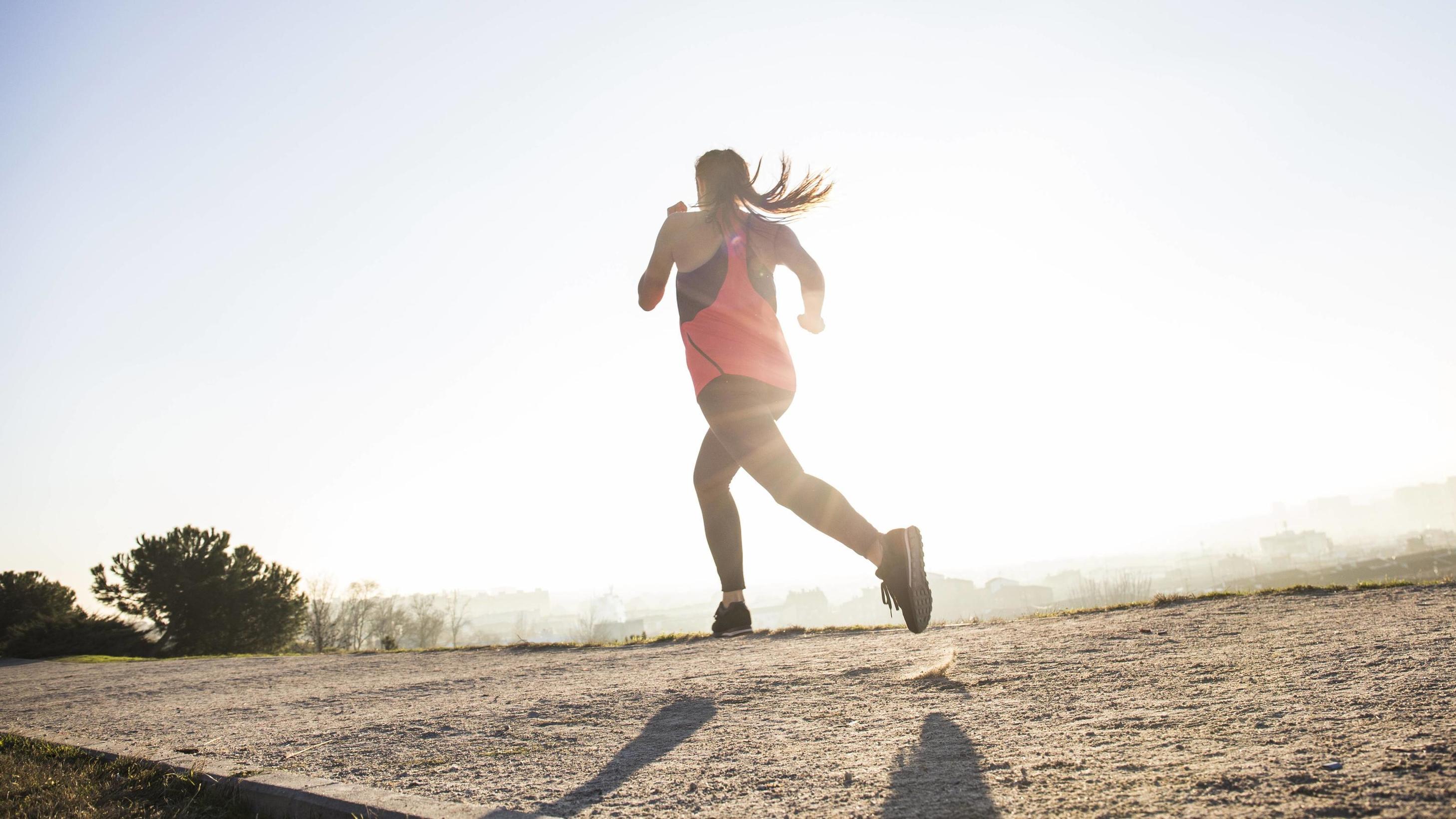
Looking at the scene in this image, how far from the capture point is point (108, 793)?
1.95 meters

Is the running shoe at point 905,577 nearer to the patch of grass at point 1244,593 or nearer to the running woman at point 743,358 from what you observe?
the running woman at point 743,358

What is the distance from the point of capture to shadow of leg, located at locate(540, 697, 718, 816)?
153 cm

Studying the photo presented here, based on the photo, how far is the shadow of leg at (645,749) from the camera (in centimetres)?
153

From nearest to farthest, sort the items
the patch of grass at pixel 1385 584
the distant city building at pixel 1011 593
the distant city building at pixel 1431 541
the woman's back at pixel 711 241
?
the woman's back at pixel 711 241, the patch of grass at pixel 1385 584, the distant city building at pixel 1011 593, the distant city building at pixel 1431 541

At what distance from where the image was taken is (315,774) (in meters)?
1.92

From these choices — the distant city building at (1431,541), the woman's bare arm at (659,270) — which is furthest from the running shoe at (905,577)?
the distant city building at (1431,541)

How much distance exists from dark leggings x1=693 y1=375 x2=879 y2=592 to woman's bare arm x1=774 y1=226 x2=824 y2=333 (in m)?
0.54

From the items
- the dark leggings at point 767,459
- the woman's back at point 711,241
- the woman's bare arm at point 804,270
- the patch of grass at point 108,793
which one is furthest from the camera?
the woman's bare arm at point 804,270

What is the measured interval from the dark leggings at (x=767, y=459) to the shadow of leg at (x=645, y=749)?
2.71 ft

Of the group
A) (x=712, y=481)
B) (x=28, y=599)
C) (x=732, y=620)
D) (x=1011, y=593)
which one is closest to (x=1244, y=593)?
(x=732, y=620)

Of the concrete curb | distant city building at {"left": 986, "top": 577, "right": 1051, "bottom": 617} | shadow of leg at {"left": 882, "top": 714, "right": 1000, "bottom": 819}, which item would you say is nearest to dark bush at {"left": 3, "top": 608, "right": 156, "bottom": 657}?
the concrete curb

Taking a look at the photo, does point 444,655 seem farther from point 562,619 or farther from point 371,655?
point 562,619

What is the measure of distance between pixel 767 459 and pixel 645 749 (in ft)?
4.47

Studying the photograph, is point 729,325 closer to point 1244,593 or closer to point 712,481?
point 712,481
